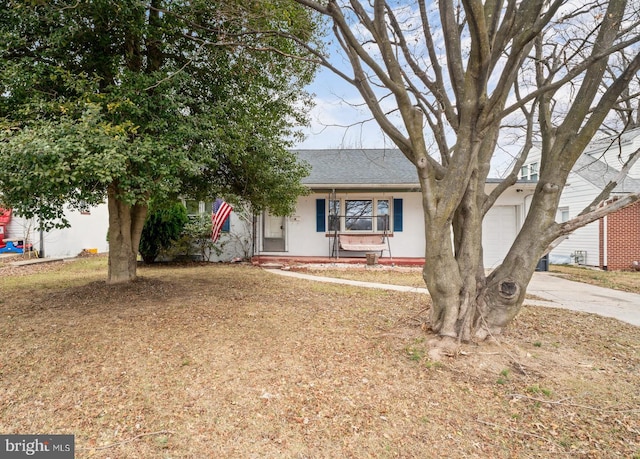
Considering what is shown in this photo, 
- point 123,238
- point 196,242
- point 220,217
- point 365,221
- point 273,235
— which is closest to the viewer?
point 123,238

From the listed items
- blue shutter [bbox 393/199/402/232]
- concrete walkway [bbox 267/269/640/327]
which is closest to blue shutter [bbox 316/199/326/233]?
blue shutter [bbox 393/199/402/232]

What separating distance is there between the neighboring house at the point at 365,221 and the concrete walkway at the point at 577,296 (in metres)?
2.80

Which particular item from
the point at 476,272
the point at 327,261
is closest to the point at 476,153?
the point at 476,272

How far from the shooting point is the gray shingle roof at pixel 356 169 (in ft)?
34.3

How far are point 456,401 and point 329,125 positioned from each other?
164 inches

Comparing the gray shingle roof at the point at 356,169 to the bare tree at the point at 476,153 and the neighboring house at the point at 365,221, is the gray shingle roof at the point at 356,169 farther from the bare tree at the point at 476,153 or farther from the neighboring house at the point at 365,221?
the bare tree at the point at 476,153

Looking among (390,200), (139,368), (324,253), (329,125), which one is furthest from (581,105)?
(324,253)

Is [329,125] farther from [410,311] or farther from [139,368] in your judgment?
[139,368]

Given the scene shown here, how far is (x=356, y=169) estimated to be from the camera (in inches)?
465

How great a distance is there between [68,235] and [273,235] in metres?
8.15

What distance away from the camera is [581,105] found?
11.0 ft

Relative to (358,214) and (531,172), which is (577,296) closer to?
Result: (358,214)

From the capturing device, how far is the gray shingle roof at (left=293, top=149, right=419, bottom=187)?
10.5 metres

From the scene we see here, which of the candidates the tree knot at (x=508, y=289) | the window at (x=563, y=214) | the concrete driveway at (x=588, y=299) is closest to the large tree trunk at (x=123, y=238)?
the tree knot at (x=508, y=289)
